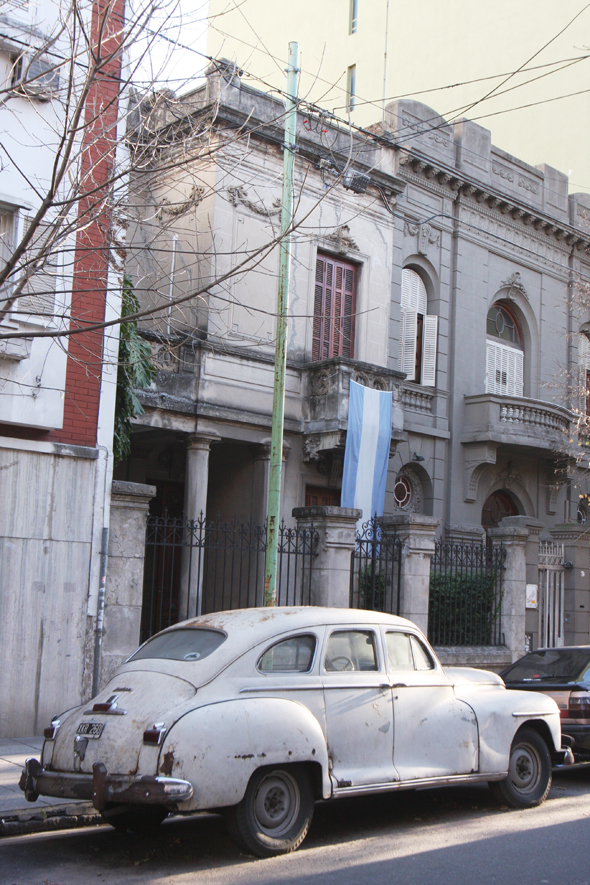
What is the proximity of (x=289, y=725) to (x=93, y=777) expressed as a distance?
4.44 ft

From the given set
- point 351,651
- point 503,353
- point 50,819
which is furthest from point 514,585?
point 50,819

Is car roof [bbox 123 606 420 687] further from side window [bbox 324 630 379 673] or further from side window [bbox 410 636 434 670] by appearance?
side window [bbox 410 636 434 670]

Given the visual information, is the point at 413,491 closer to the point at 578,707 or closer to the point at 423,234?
the point at 423,234

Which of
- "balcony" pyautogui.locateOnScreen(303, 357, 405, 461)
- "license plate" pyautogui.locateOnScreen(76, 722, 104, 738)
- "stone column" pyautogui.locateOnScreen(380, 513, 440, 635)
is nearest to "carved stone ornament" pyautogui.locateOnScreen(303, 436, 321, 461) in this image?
"balcony" pyautogui.locateOnScreen(303, 357, 405, 461)

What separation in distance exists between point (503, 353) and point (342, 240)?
6.04 m

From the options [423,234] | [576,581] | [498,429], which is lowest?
[576,581]

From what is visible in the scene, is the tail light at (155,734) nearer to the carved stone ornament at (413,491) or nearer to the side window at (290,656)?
the side window at (290,656)

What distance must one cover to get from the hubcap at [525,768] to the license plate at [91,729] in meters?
3.84

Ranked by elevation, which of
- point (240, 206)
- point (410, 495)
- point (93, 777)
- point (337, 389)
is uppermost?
point (240, 206)

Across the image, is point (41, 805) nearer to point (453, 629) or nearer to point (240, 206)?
point (453, 629)

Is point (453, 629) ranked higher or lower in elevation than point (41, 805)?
higher

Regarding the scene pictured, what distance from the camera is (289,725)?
6.31 meters

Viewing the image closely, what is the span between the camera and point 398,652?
7.64 meters

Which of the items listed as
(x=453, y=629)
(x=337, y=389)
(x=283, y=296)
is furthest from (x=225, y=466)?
(x=283, y=296)
